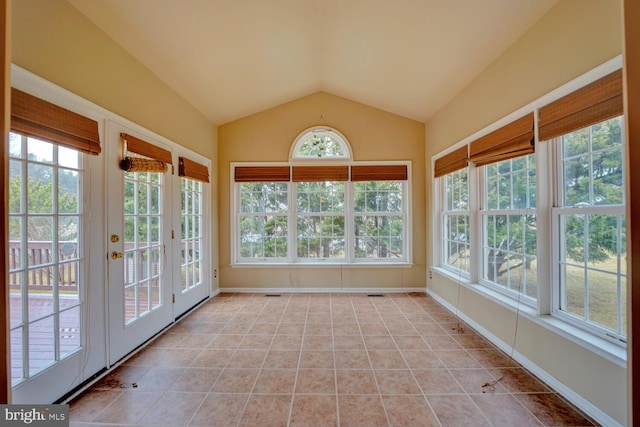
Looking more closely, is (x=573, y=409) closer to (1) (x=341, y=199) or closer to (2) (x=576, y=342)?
(2) (x=576, y=342)

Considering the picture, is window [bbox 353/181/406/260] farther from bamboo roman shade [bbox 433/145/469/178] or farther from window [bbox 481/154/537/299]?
window [bbox 481/154/537/299]

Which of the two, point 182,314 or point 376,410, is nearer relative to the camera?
point 376,410

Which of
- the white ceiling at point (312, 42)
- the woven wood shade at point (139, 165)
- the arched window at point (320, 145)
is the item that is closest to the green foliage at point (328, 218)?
the arched window at point (320, 145)

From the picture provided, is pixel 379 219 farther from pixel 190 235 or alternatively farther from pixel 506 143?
pixel 190 235

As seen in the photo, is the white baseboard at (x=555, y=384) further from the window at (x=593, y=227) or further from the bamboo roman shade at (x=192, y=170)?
the bamboo roman shade at (x=192, y=170)

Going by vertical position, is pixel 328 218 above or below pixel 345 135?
below

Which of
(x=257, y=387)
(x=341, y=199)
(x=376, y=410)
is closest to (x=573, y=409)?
(x=376, y=410)

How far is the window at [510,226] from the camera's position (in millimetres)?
2289

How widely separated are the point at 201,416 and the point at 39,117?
80.0 inches

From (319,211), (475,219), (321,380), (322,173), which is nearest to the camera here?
(321,380)

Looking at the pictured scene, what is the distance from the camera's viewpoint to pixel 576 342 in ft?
5.80

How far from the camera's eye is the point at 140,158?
2.42 meters

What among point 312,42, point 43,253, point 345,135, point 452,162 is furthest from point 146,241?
point 452,162

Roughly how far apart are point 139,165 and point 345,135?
2933 millimetres
